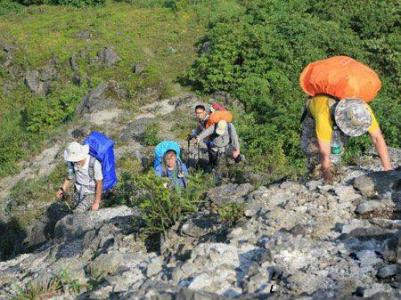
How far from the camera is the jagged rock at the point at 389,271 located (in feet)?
14.5

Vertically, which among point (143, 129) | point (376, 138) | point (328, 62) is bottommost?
point (143, 129)

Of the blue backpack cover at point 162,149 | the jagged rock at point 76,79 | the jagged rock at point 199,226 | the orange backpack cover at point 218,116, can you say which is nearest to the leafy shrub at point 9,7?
the jagged rock at point 76,79

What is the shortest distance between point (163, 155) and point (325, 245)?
353 cm

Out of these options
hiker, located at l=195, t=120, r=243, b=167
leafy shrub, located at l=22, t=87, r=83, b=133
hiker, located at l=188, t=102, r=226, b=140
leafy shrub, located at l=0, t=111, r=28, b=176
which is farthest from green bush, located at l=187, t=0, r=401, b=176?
leafy shrub, located at l=0, t=111, r=28, b=176

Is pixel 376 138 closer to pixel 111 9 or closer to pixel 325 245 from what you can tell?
pixel 325 245

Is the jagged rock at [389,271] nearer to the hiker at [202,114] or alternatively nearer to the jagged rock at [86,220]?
the jagged rock at [86,220]

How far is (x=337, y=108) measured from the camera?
5.61 meters

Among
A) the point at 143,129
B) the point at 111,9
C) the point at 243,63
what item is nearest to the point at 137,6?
the point at 111,9

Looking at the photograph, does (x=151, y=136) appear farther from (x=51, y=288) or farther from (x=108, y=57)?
(x=51, y=288)

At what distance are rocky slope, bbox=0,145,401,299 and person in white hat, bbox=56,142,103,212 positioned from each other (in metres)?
1.17

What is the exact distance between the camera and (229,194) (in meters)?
6.88

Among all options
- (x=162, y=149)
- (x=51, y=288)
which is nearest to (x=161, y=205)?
(x=51, y=288)

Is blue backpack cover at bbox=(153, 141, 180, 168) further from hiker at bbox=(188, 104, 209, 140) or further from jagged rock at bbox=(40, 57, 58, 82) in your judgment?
jagged rock at bbox=(40, 57, 58, 82)

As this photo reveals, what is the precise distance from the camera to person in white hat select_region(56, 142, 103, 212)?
771 centimetres
